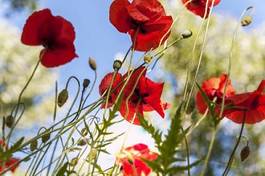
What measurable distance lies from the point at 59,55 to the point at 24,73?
11.4 m

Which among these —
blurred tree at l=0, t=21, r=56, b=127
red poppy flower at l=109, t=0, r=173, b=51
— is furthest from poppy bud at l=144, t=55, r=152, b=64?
blurred tree at l=0, t=21, r=56, b=127

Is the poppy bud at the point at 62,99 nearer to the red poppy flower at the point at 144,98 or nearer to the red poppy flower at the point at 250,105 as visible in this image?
the red poppy flower at the point at 144,98

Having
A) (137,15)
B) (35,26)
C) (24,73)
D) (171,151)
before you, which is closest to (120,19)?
(137,15)

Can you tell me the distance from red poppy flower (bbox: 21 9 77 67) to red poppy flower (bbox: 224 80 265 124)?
0.76ft

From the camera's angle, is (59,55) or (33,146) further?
(59,55)

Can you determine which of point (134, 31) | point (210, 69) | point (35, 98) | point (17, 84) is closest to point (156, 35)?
point (134, 31)

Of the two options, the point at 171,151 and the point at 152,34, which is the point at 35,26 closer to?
the point at 152,34

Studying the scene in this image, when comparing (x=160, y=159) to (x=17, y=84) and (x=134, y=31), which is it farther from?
(x=17, y=84)

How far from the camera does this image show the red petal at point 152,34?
80 centimetres

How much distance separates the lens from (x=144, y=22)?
81cm

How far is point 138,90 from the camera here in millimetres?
823

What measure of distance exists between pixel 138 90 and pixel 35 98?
12938 millimetres

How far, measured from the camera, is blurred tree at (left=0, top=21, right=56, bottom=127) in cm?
1202

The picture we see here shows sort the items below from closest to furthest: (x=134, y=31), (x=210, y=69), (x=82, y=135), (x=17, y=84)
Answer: (x=82, y=135), (x=134, y=31), (x=210, y=69), (x=17, y=84)
